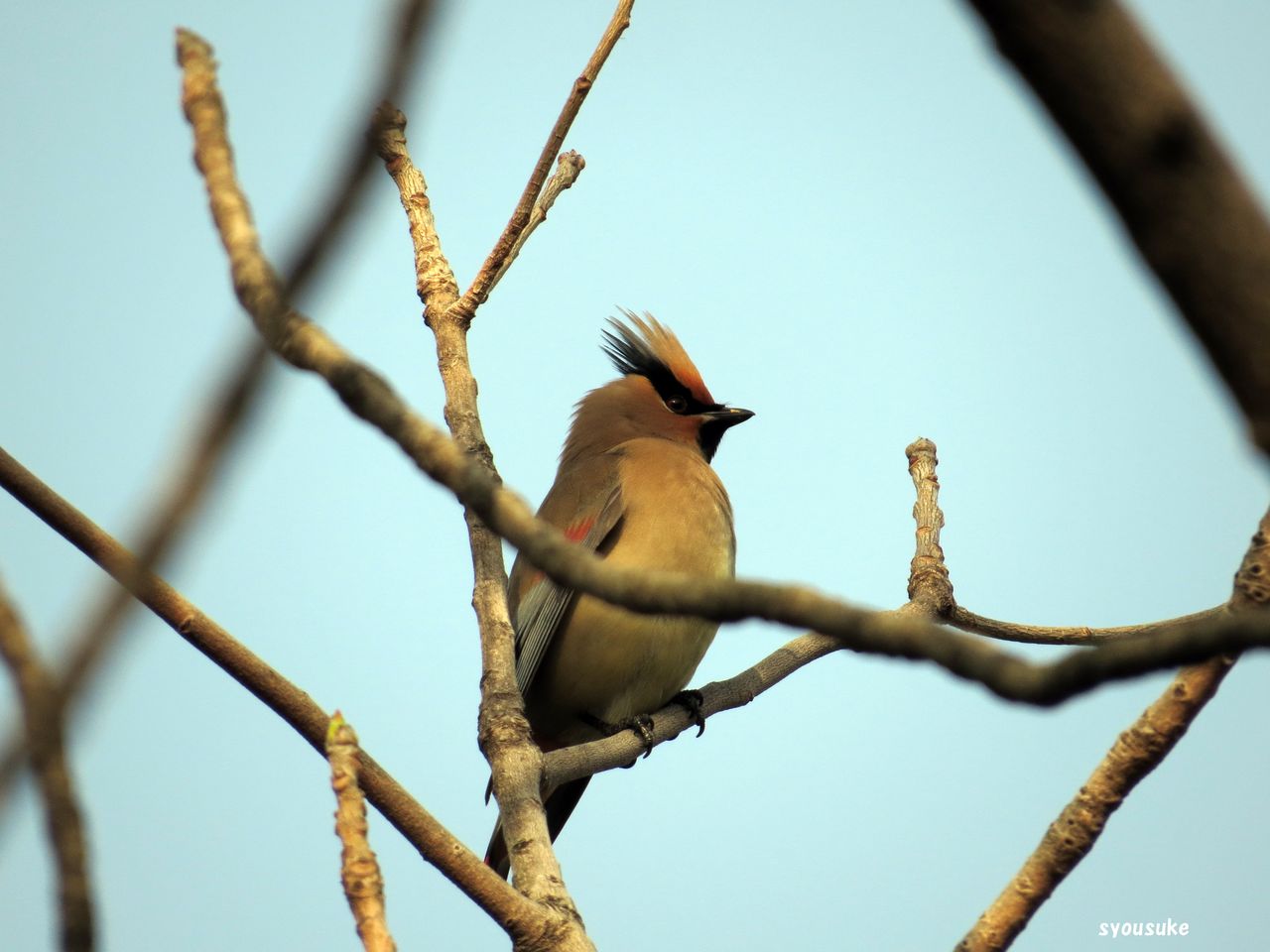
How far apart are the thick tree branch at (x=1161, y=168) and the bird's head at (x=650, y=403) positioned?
545 centimetres

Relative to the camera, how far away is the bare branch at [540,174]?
4.68 metres

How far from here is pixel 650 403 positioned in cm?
689

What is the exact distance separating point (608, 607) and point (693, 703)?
0.55 metres

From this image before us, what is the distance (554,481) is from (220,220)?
179 inches

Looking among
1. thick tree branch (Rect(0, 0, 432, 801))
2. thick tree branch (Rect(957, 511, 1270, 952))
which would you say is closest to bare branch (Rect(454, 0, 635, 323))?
thick tree branch (Rect(957, 511, 1270, 952))

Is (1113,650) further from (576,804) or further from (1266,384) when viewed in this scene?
(576,804)

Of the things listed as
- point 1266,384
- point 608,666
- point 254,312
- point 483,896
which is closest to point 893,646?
point 1266,384

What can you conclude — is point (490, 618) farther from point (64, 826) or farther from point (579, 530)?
point (64, 826)

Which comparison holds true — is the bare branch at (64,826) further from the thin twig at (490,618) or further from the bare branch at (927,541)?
the bare branch at (927,541)

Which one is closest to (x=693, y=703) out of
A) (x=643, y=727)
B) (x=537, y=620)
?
(x=643, y=727)

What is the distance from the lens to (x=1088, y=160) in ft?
3.69

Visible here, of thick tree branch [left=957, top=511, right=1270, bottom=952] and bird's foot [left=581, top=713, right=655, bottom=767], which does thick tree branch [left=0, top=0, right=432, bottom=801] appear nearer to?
thick tree branch [left=957, top=511, right=1270, bottom=952]

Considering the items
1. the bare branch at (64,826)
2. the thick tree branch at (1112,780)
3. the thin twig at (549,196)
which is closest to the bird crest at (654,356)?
the thin twig at (549,196)

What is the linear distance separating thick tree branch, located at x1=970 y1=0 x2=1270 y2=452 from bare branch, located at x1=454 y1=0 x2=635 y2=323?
12.0 feet
